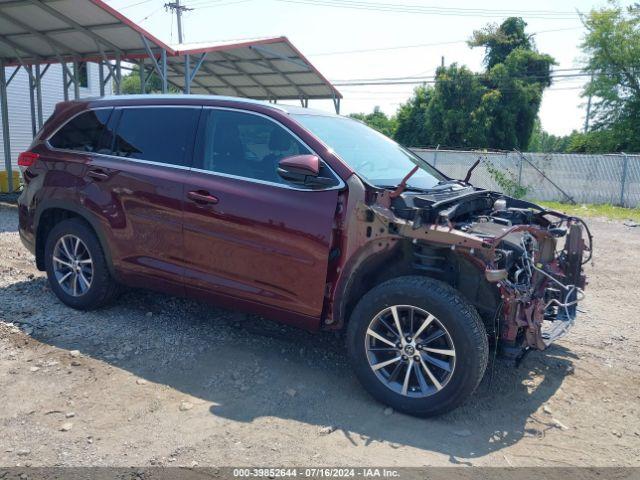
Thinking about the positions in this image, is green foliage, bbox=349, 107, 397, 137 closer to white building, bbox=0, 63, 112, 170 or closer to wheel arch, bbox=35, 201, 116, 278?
white building, bbox=0, 63, 112, 170

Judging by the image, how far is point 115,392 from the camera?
3840 millimetres

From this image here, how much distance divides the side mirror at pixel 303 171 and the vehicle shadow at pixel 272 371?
144 cm

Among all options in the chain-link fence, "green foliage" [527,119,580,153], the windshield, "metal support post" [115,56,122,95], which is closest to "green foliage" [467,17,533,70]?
"green foliage" [527,119,580,153]

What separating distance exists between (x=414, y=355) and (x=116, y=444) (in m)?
1.88

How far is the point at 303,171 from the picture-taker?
147 inches

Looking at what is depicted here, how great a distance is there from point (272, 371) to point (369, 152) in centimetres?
189

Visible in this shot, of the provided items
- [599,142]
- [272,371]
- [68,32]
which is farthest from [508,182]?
[599,142]

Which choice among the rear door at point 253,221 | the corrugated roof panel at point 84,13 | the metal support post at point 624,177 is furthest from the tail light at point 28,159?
the metal support post at point 624,177

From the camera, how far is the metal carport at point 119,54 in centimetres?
1106

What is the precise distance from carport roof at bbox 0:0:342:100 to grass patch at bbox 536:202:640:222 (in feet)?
26.5

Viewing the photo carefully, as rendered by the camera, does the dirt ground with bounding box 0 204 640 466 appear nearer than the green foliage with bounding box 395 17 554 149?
Yes

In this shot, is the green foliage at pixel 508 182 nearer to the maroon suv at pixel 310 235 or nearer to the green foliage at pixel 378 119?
the maroon suv at pixel 310 235

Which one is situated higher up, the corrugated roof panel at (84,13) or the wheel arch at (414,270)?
the corrugated roof panel at (84,13)

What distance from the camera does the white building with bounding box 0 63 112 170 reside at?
68.6 ft
